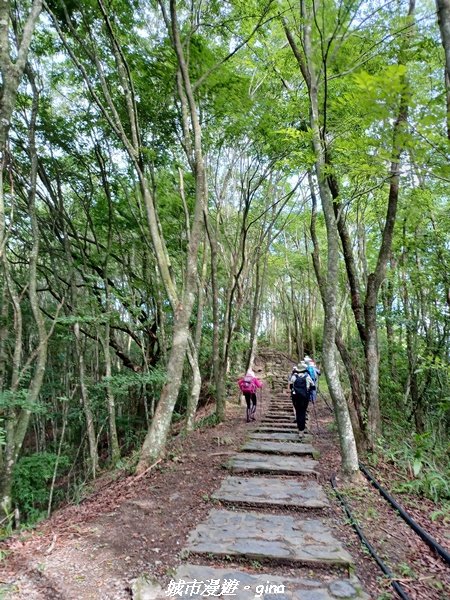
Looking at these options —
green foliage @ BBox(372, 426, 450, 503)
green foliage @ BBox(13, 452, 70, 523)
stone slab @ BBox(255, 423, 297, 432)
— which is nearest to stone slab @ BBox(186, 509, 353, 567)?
green foliage @ BBox(372, 426, 450, 503)

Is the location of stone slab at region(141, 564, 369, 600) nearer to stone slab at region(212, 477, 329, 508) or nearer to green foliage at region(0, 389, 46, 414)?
stone slab at region(212, 477, 329, 508)

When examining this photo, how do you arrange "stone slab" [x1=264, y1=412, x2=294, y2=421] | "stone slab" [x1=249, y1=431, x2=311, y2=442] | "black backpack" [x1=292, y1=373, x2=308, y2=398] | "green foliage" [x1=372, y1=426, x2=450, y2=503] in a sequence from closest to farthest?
"green foliage" [x1=372, y1=426, x2=450, y2=503] < "stone slab" [x1=249, y1=431, x2=311, y2=442] < "black backpack" [x1=292, y1=373, x2=308, y2=398] < "stone slab" [x1=264, y1=412, x2=294, y2=421]

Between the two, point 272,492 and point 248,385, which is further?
point 248,385

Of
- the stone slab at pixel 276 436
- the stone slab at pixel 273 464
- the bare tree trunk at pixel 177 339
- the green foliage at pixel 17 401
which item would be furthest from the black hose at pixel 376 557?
the green foliage at pixel 17 401

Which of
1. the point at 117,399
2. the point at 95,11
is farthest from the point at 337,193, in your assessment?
the point at 117,399

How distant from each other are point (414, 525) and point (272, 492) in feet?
5.66

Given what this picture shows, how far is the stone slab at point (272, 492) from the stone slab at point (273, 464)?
270 millimetres

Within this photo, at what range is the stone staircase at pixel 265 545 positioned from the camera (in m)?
2.88

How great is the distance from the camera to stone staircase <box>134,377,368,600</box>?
114 inches

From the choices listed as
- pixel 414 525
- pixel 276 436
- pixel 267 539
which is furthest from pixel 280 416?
pixel 267 539

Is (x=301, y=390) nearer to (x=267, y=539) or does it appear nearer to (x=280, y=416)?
(x=280, y=416)

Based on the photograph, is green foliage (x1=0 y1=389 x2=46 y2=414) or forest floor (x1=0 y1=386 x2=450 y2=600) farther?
green foliage (x1=0 y1=389 x2=46 y2=414)

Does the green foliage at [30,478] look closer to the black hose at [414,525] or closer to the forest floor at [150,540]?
the forest floor at [150,540]

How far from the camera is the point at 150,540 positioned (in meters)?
3.59
